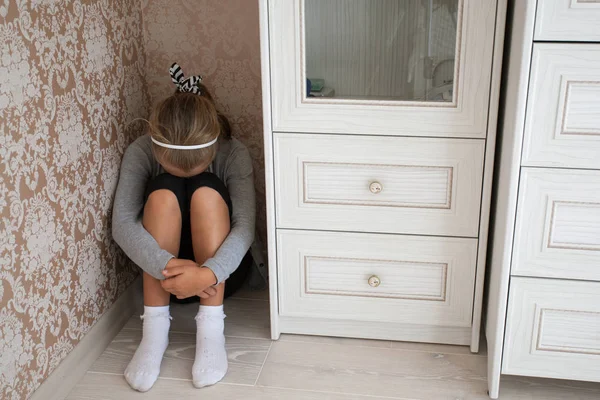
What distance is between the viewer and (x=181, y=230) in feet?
5.43

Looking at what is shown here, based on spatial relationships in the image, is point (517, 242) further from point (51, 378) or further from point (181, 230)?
point (51, 378)

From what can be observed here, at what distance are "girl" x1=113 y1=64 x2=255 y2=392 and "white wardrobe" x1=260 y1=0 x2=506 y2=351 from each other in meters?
0.15

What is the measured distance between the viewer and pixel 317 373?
1548 mm

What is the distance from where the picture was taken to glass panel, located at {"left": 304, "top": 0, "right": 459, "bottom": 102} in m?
1.39

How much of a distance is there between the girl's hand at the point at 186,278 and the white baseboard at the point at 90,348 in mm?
244

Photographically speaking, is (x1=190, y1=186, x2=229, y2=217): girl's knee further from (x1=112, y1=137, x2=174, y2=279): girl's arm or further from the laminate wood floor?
the laminate wood floor

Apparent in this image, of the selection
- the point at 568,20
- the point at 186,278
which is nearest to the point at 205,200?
the point at 186,278

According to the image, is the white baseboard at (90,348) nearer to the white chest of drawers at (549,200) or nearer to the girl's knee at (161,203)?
the girl's knee at (161,203)

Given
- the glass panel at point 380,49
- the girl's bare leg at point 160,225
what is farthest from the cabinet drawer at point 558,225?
the girl's bare leg at point 160,225

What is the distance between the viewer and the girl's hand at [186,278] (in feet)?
4.99

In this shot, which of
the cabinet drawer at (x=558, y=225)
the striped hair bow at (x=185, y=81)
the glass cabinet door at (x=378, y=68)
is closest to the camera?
the cabinet drawer at (x=558, y=225)

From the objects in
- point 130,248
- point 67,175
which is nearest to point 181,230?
point 130,248

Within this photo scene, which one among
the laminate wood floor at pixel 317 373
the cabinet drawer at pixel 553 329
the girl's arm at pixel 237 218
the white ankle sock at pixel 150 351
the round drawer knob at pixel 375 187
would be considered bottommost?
the laminate wood floor at pixel 317 373

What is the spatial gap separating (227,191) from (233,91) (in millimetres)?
360
